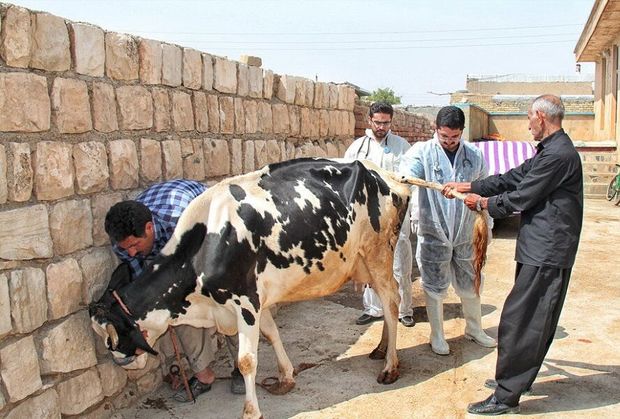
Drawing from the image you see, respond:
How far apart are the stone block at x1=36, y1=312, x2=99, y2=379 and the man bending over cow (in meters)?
0.47

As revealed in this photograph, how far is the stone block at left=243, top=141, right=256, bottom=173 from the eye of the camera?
5793mm

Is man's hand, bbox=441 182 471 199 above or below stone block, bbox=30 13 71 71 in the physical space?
below

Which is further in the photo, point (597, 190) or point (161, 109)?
point (597, 190)

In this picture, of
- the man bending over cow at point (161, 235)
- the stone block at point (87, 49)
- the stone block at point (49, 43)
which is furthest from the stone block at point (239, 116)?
the stone block at point (49, 43)

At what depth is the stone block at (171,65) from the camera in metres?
4.52

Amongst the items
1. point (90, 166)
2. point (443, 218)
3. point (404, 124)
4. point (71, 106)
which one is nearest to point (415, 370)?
point (443, 218)

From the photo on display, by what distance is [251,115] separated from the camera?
5867 mm

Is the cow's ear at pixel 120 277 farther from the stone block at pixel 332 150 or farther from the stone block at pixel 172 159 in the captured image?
the stone block at pixel 332 150

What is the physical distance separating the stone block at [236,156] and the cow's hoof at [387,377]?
2.26 m

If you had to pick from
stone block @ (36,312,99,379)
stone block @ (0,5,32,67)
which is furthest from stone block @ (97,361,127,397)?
stone block @ (0,5,32,67)

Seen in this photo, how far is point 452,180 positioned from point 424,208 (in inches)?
13.6

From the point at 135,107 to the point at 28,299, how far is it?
1.53 m

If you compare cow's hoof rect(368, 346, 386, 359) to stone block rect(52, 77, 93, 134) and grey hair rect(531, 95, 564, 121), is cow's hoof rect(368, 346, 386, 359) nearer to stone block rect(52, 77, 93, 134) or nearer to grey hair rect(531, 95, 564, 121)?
grey hair rect(531, 95, 564, 121)

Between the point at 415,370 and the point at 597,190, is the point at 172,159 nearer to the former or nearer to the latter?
the point at 415,370
